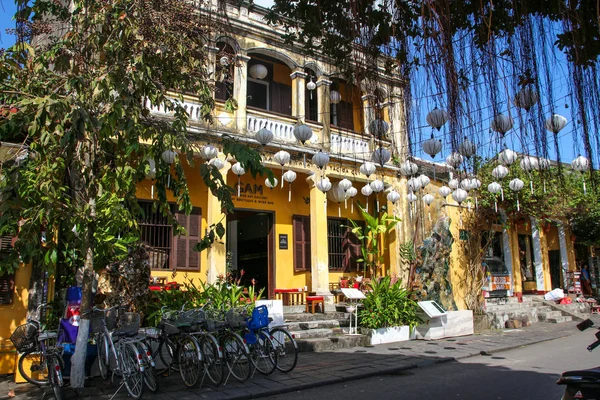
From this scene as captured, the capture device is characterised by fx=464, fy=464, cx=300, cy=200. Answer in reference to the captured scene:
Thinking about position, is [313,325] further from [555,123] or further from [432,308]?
[555,123]

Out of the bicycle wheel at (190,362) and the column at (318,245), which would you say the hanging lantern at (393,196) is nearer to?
the column at (318,245)

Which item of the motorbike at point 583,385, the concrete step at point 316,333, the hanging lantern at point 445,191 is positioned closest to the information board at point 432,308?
the concrete step at point 316,333

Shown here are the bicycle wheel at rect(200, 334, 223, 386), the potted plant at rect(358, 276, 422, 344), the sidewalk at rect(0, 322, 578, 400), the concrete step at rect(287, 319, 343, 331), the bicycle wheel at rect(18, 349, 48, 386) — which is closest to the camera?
the sidewalk at rect(0, 322, 578, 400)

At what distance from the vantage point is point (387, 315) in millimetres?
10859

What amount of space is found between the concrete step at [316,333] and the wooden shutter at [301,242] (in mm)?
2962

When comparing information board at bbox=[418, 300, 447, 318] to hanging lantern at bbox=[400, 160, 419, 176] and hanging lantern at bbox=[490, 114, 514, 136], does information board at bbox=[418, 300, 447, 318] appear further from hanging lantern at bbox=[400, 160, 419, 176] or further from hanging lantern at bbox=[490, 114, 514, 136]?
hanging lantern at bbox=[490, 114, 514, 136]

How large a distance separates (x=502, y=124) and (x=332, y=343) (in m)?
7.51

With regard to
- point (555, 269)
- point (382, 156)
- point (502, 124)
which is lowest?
point (555, 269)

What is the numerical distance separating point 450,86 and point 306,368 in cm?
615

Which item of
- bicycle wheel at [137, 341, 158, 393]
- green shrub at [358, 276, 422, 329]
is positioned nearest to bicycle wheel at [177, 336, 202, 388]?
bicycle wheel at [137, 341, 158, 393]

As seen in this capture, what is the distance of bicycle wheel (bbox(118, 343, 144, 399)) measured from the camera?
586cm

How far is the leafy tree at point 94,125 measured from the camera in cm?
511

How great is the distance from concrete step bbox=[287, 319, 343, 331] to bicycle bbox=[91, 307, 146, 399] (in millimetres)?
4323

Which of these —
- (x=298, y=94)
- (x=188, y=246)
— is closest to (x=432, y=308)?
(x=188, y=246)
